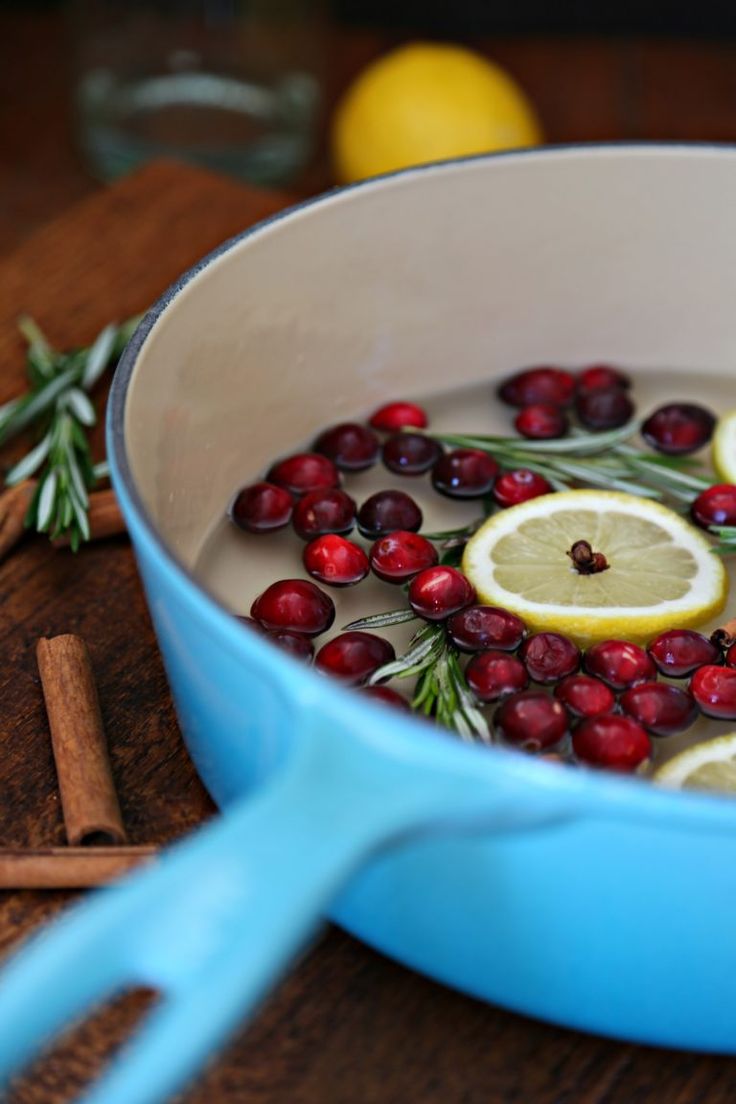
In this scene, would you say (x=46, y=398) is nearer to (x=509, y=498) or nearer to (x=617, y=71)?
(x=509, y=498)

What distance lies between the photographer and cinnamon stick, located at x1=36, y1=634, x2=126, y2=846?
65 cm

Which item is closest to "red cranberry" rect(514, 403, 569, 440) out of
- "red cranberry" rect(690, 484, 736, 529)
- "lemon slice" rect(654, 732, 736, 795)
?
"red cranberry" rect(690, 484, 736, 529)

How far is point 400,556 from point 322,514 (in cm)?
7

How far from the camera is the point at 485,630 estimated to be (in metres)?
0.72

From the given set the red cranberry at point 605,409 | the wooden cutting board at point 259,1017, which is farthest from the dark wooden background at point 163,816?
the red cranberry at point 605,409

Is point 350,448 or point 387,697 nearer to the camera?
point 387,697

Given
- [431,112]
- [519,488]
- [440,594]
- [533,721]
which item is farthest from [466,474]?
[431,112]

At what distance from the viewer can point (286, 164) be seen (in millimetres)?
1568

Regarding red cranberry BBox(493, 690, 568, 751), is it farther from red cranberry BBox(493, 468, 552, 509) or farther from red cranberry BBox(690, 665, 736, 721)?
red cranberry BBox(493, 468, 552, 509)

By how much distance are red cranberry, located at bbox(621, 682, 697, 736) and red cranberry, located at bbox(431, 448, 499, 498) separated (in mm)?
220

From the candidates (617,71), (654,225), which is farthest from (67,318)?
(617,71)

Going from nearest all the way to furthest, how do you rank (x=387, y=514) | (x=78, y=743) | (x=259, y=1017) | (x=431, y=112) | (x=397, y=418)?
(x=259, y=1017)
(x=78, y=743)
(x=387, y=514)
(x=397, y=418)
(x=431, y=112)

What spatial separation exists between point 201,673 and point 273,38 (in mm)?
1228

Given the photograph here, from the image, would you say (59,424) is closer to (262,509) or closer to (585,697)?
(262,509)
